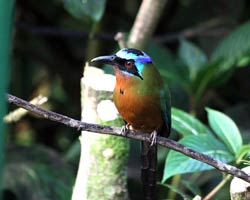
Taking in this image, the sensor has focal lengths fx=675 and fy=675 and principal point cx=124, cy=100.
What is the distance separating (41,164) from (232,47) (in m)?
1.12

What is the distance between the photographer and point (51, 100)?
4449 mm

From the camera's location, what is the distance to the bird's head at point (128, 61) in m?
2.17

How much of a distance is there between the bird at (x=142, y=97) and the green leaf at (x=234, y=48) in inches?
39.0

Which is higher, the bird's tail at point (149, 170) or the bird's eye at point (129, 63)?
the bird's eye at point (129, 63)

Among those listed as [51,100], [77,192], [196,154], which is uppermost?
[51,100]

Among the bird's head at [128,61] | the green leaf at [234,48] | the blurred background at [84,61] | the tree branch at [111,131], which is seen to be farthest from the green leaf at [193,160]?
the green leaf at [234,48]

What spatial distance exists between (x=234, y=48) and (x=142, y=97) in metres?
1.29

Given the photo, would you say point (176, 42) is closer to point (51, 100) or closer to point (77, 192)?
point (51, 100)

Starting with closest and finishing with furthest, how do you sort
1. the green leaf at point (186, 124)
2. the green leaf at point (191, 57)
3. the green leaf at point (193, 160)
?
the green leaf at point (193, 160), the green leaf at point (186, 124), the green leaf at point (191, 57)

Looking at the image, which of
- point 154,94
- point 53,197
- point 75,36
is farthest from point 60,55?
point 154,94

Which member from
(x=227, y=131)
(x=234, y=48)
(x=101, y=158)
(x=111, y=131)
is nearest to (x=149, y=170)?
(x=101, y=158)

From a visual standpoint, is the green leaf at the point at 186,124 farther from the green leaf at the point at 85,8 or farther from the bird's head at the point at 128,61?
the green leaf at the point at 85,8

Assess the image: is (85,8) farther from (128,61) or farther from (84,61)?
(84,61)

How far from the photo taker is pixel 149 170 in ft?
7.43
